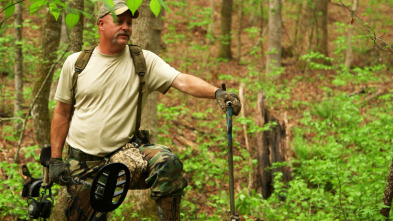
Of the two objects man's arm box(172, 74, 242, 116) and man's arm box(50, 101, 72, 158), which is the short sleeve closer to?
man's arm box(50, 101, 72, 158)

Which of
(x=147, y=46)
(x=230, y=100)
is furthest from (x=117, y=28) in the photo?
(x=147, y=46)

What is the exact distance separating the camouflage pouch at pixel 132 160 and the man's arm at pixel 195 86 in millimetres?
697

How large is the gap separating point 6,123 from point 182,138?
13.6 feet

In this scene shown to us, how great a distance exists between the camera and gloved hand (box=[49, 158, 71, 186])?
352 cm

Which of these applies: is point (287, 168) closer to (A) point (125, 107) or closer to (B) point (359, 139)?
(B) point (359, 139)

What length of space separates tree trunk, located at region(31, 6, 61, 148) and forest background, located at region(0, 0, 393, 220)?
19 mm

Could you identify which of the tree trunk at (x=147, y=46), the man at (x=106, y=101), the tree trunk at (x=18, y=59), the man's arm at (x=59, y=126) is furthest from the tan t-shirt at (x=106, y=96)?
the tree trunk at (x=18, y=59)

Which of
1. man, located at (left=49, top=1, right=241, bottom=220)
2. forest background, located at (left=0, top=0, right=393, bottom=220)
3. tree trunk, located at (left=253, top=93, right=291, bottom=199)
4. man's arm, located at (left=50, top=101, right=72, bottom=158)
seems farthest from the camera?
tree trunk, located at (left=253, top=93, right=291, bottom=199)

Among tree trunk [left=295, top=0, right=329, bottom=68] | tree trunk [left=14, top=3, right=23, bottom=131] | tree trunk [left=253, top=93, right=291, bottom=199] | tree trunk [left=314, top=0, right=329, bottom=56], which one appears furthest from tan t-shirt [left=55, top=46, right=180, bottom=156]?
tree trunk [left=314, top=0, right=329, bottom=56]

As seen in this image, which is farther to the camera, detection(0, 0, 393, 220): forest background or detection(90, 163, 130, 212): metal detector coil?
detection(0, 0, 393, 220): forest background

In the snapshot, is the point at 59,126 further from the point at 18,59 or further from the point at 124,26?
the point at 18,59

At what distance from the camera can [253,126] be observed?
23.7ft

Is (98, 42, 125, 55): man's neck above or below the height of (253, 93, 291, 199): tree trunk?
above

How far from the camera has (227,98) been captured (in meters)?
3.09
